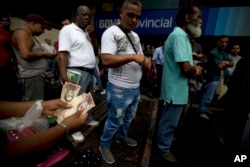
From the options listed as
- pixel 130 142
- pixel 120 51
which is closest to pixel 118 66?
pixel 120 51

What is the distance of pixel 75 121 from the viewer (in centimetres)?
117

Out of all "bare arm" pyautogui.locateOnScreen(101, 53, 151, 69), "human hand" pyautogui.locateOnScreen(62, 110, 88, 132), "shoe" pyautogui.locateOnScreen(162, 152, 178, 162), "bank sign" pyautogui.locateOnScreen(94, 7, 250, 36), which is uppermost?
"bank sign" pyautogui.locateOnScreen(94, 7, 250, 36)

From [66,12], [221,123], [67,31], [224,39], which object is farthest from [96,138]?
[66,12]

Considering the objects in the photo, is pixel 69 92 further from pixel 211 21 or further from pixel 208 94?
pixel 211 21

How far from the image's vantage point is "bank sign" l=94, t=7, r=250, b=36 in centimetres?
575

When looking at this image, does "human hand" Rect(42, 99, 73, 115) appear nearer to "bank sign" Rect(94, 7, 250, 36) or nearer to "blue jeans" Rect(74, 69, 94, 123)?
"blue jeans" Rect(74, 69, 94, 123)

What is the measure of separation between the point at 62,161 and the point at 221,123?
3631mm

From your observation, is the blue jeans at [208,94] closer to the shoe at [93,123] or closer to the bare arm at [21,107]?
the shoe at [93,123]

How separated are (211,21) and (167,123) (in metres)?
5.06

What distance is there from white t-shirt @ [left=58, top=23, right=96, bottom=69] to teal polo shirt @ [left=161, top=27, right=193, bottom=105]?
1127 mm

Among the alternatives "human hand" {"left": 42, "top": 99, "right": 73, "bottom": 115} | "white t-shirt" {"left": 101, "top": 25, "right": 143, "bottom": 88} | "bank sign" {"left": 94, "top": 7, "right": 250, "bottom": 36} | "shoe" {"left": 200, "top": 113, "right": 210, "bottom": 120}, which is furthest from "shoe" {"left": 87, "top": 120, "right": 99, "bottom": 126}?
"bank sign" {"left": 94, "top": 7, "right": 250, "bottom": 36}

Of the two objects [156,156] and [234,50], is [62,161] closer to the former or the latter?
[156,156]

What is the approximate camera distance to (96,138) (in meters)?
2.90

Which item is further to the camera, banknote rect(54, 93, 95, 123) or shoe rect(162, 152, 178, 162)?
shoe rect(162, 152, 178, 162)
